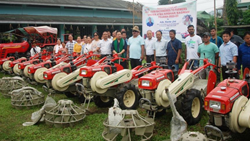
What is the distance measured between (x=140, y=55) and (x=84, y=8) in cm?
1642

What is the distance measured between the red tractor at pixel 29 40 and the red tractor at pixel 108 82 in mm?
7486

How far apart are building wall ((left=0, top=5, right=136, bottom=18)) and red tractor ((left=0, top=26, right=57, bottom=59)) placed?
5068 mm

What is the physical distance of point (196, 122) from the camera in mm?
4566

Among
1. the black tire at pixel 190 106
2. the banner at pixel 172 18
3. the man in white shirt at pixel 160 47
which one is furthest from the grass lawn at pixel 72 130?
the banner at pixel 172 18

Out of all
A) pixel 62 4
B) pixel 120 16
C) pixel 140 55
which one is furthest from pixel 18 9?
pixel 140 55

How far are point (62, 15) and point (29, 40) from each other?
303 inches

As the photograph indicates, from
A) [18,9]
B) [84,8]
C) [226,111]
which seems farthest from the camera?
[84,8]

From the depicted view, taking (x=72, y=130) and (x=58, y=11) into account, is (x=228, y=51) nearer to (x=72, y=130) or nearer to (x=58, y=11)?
(x=72, y=130)

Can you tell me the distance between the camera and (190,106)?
4344 millimetres

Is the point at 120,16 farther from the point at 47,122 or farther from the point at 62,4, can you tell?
the point at 47,122

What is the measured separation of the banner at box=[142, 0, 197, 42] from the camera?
8.49 m

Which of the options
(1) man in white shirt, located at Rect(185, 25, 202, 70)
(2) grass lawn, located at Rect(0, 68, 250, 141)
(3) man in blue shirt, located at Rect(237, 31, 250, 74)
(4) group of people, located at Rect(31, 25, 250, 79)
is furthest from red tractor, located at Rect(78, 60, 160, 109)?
(3) man in blue shirt, located at Rect(237, 31, 250, 74)

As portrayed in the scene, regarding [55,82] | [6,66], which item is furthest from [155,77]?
[6,66]

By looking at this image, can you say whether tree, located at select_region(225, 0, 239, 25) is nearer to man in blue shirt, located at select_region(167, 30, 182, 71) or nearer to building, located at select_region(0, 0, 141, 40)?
building, located at select_region(0, 0, 141, 40)
